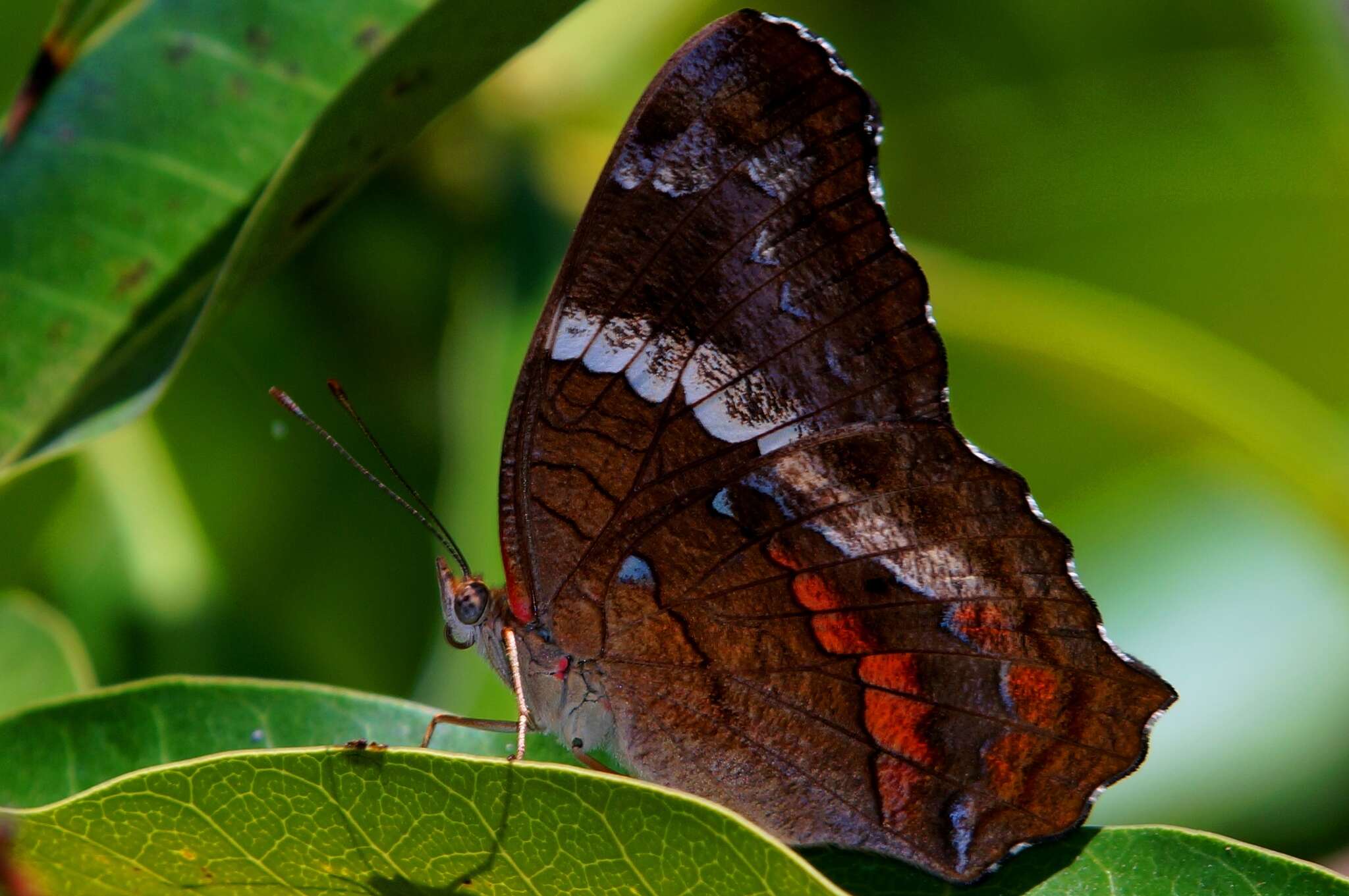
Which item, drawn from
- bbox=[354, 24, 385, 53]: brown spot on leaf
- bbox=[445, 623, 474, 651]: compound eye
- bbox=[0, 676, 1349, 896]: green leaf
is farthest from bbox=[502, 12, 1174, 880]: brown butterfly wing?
bbox=[354, 24, 385, 53]: brown spot on leaf

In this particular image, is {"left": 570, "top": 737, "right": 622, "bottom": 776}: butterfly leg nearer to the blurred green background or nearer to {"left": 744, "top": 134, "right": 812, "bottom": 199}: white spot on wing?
the blurred green background

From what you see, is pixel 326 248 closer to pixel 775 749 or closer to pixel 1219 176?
pixel 775 749

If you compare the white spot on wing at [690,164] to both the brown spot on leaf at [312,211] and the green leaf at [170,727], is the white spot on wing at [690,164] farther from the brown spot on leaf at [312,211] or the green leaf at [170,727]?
the green leaf at [170,727]

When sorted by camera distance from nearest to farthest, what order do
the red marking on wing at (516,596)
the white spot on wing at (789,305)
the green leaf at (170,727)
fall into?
the green leaf at (170,727) < the white spot on wing at (789,305) < the red marking on wing at (516,596)

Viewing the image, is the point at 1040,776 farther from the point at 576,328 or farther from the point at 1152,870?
the point at 576,328

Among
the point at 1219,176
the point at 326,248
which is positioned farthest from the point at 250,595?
the point at 1219,176

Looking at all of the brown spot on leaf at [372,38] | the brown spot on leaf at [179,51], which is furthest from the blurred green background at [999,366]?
the brown spot on leaf at [179,51]
